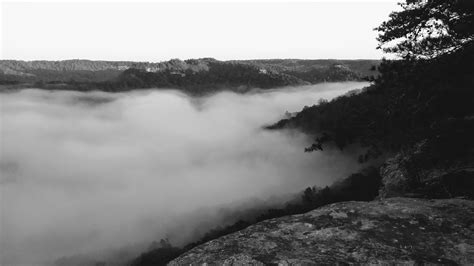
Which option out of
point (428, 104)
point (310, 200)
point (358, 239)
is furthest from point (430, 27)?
point (310, 200)

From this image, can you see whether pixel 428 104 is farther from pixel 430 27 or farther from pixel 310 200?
pixel 310 200

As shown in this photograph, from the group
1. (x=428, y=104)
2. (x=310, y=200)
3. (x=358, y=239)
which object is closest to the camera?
(x=358, y=239)

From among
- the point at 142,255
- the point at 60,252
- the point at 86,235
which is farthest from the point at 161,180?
the point at 142,255

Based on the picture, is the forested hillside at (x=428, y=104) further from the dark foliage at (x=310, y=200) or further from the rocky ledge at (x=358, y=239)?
the dark foliage at (x=310, y=200)

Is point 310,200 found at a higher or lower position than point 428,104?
lower

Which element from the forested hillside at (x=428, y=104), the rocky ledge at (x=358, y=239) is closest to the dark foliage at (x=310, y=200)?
the forested hillside at (x=428, y=104)

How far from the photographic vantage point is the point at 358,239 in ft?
18.8

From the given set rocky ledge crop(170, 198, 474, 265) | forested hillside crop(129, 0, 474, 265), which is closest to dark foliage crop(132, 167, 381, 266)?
forested hillside crop(129, 0, 474, 265)

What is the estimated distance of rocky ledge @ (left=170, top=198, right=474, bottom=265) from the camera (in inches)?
206

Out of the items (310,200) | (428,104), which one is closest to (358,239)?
(428,104)

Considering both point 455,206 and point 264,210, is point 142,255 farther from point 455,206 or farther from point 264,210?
point 455,206

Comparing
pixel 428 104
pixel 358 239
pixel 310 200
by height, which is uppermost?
pixel 428 104

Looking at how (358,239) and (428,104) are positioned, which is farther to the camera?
(428,104)

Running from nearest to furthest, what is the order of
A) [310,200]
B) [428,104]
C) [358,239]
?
[358,239], [428,104], [310,200]
